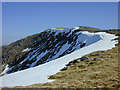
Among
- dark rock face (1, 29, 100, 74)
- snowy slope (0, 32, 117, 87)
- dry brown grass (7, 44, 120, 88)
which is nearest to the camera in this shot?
dry brown grass (7, 44, 120, 88)

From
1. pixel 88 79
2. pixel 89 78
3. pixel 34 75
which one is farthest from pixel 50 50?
pixel 88 79

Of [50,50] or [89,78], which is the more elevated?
[89,78]

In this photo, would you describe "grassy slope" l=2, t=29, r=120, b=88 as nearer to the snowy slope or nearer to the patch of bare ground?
the patch of bare ground

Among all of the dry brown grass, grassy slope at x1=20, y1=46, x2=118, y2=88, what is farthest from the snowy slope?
grassy slope at x1=20, y1=46, x2=118, y2=88

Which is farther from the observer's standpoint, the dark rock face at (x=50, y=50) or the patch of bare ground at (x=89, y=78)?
the dark rock face at (x=50, y=50)

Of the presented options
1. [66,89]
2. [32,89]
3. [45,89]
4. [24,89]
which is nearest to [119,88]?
[66,89]

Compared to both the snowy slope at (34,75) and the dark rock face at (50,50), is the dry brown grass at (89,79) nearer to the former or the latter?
the snowy slope at (34,75)

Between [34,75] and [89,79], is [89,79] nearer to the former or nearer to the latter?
[89,79]

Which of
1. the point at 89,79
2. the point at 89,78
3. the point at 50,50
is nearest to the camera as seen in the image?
the point at 89,79

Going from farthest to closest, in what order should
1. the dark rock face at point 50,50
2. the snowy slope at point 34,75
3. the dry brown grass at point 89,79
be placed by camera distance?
the dark rock face at point 50,50 < the snowy slope at point 34,75 < the dry brown grass at point 89,79

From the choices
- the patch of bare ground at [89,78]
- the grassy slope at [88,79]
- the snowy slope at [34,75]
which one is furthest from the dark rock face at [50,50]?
the grassy slope at [88,79]

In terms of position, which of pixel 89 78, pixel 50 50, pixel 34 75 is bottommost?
pixel 50 50

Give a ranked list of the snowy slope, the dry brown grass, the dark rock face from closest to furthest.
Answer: the dry brown grass, the snowy slope, the dark rock face

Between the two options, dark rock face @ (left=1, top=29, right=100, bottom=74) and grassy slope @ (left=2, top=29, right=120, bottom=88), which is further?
dark rock face @ (left=1, top=29, right=100, bottom=74)
